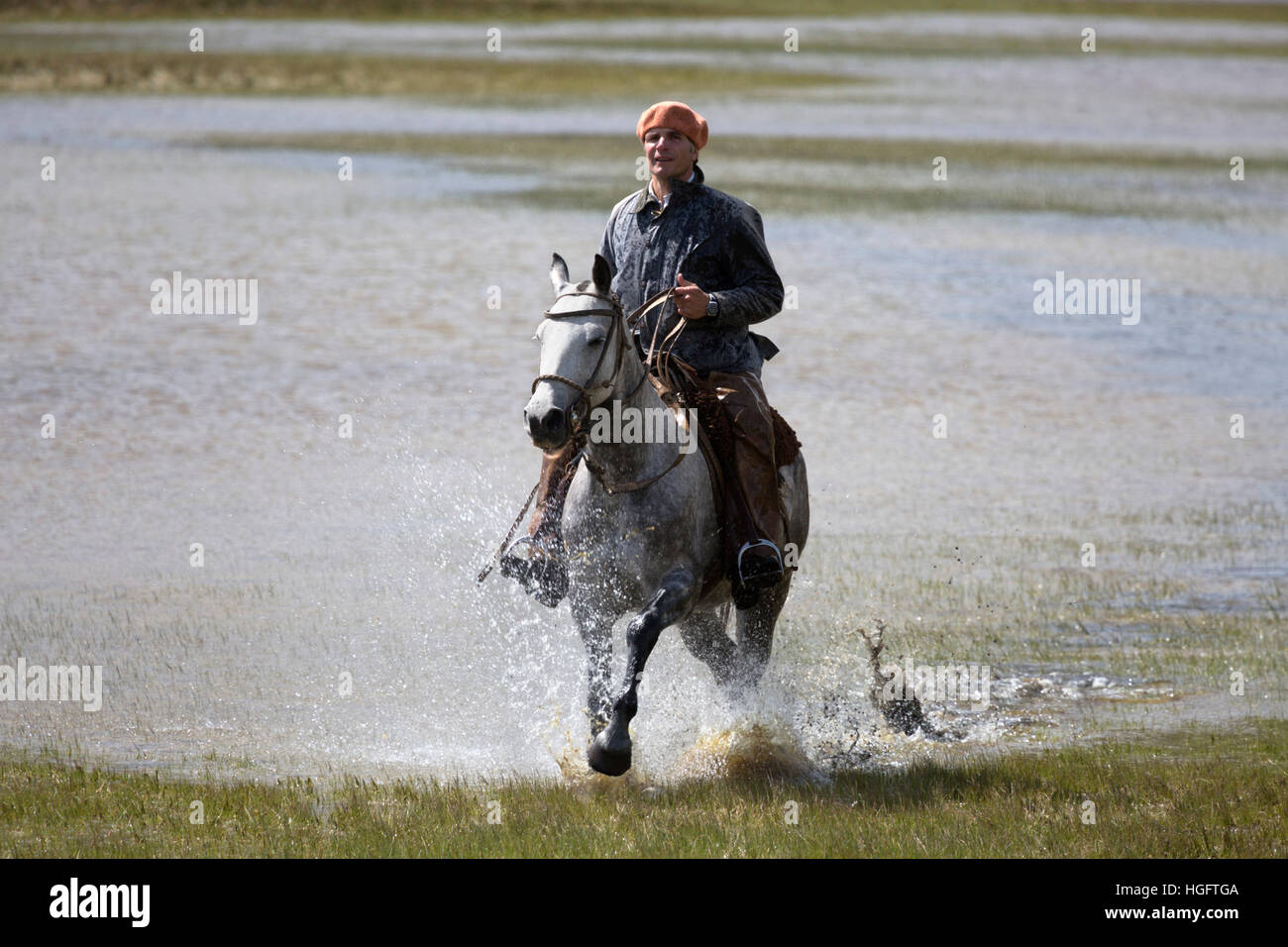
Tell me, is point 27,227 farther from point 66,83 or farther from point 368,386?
point 66,83

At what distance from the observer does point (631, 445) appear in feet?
28.4

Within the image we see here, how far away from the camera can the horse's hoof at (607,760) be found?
8.48m

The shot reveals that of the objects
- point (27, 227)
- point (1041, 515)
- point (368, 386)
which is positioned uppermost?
point (27, 227)

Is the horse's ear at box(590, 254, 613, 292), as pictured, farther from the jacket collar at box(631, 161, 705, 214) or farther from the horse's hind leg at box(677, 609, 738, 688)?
the horse's hind leg at box(677, 609, 738, 688)

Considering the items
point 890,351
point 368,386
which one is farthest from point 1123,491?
point 368,386

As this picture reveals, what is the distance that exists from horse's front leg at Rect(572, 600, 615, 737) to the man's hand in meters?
1.43

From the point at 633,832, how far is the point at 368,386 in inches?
463

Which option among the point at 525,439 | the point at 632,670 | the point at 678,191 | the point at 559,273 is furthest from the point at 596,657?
the point at 525,439

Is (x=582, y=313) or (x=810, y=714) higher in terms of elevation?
(x=582, y=313)

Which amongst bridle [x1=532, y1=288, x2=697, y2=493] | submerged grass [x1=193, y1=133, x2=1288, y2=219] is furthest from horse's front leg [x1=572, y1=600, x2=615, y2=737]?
submerged grass [x1=193, y1=133, x2=1288, y2=219]

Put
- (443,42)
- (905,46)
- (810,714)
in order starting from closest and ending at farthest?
(810,714) → (443,42) → (905,46)

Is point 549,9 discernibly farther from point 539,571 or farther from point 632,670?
point 632,670

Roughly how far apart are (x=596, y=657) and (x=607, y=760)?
2.15 ft
